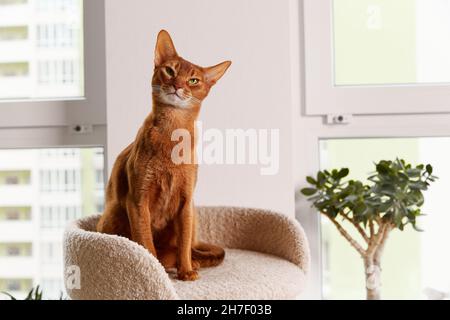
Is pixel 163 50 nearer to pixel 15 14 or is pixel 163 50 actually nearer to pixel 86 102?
pixel 86 102

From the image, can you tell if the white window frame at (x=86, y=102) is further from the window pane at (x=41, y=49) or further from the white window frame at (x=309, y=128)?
the white window frame at (x=309, y=128)

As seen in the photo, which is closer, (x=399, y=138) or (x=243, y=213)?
(x=243, y=213)

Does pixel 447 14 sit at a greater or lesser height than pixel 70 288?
greater

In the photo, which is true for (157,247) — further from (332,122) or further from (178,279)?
(332,122)

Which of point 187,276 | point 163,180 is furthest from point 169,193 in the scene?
point 187,276

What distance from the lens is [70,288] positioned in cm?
108

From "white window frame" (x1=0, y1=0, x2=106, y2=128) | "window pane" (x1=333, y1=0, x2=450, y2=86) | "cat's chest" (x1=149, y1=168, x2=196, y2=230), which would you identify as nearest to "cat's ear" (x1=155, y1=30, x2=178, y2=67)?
"cat's chest" (x1=149, y1=168, x2=196, y2=230)

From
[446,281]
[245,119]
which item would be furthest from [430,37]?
[446,281]

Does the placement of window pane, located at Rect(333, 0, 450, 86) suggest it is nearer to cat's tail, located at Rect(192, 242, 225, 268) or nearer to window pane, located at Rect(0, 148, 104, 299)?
cat's tail, located at Rect(192, 242, 225, 268)

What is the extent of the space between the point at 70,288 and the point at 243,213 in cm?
46

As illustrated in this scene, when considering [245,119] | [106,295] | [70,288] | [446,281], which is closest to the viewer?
[106,295]

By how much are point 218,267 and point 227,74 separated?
23.7 inches

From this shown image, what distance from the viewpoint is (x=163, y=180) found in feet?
3.45

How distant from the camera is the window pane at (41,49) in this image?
5.62ft
